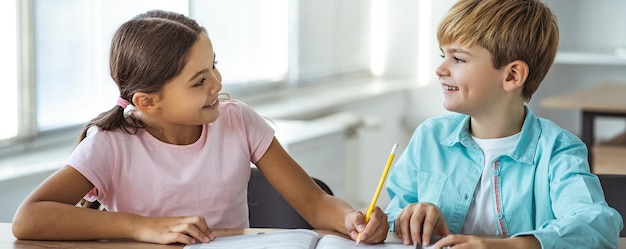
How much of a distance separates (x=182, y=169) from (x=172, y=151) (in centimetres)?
4

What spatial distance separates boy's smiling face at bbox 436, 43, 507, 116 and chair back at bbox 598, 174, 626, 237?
249 millimetres

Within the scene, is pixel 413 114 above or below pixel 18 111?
below

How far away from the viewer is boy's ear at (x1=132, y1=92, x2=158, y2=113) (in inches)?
64.2

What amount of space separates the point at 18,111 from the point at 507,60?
151cm

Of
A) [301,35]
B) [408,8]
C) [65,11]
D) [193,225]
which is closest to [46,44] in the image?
[65,11]

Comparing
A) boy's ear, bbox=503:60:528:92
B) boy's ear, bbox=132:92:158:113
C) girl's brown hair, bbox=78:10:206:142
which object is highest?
girl's brown hair, bbox=78:10:206:142

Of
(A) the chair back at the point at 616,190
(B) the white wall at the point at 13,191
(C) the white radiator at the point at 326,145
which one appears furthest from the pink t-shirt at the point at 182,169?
(C) the white radiator at the point at 326,145

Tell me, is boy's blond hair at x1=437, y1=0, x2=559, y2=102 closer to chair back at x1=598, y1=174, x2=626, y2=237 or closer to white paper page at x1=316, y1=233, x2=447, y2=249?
chair back at x1=598, y1=174, x2=626, y2=237

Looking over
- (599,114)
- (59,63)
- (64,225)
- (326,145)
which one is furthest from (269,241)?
(599,114)

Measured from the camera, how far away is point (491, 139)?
1.72m

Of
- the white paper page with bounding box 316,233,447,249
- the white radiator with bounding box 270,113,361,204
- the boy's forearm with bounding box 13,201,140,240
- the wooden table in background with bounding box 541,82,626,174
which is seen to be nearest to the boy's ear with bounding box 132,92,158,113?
the boy's forearm with bounding box 13,201,140,240

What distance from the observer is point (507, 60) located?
1.72 metres

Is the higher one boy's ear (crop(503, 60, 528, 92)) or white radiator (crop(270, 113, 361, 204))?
boy's ear (crop(503, 60, 528, 92))

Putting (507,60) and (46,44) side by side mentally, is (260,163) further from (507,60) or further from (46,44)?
(46,44)
